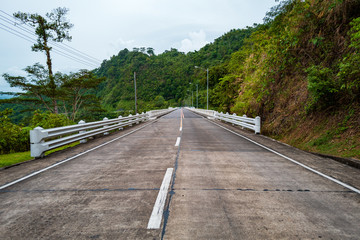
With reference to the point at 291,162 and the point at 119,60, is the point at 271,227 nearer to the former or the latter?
the point at 291,162

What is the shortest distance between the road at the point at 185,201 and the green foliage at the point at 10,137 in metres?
11.0

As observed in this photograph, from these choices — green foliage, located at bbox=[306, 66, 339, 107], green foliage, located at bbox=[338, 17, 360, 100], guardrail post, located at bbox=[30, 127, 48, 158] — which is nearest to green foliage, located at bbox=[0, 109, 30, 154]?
guardrail post, located at bbox=[30, 127, 48, 158]

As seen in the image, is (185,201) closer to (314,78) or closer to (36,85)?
(314,78)

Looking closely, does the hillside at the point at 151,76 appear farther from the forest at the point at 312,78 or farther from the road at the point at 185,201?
the road at the point at 185,201

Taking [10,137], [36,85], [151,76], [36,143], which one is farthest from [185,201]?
[151,76]

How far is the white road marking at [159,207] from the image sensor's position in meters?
2.97

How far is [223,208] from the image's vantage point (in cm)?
345

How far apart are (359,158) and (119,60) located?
525 feet

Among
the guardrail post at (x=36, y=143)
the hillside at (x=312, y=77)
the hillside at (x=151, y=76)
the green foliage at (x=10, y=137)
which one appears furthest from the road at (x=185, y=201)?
the hillside at (x=151, y=76)

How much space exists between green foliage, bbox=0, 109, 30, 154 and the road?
11.0 metres

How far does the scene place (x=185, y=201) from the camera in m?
3.69

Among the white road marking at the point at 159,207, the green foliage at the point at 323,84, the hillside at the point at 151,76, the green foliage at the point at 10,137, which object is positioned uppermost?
the hillside at the point at 151,76

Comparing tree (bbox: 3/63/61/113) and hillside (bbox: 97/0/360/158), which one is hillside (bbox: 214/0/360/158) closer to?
hillside (bbox: 97/0/360/158)

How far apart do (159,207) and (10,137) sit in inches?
630
